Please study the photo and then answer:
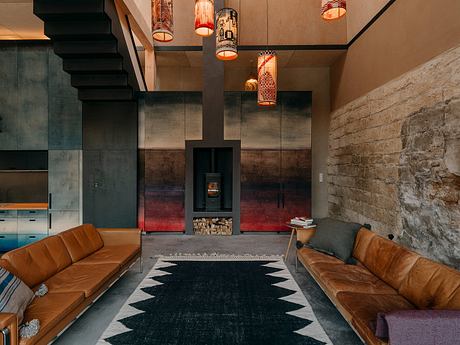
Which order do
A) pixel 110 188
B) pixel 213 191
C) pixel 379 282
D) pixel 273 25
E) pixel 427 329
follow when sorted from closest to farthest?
pixel 427 329
pixel 379 282
pixel 110 188
pixel 273 25
pixel 213 191

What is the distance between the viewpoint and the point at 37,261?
2.79 meters

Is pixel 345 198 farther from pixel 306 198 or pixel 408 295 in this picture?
pixel 408 295

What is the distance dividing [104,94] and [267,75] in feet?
→ 10.4

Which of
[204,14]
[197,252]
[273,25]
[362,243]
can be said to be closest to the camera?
[362,243]

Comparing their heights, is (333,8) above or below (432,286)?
above

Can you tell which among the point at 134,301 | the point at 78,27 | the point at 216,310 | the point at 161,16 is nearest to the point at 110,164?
the point at 78,27

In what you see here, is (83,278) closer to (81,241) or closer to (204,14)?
(81,241)

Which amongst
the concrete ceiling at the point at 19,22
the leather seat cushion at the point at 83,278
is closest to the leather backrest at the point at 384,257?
the leather seat cushion at the point at 83,278

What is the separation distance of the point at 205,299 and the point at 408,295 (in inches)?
72.7

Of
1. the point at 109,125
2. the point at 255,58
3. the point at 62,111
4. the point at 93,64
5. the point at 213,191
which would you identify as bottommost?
the point at 213,191

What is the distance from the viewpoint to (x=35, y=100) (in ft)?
19.9

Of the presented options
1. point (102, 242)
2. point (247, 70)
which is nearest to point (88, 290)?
point (102, 242)

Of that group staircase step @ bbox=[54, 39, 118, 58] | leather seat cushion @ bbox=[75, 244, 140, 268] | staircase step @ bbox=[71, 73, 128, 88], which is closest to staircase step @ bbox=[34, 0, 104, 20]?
staircase step @ bbox=[54, 39, 118, 58]

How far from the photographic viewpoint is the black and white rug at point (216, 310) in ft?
8.11
